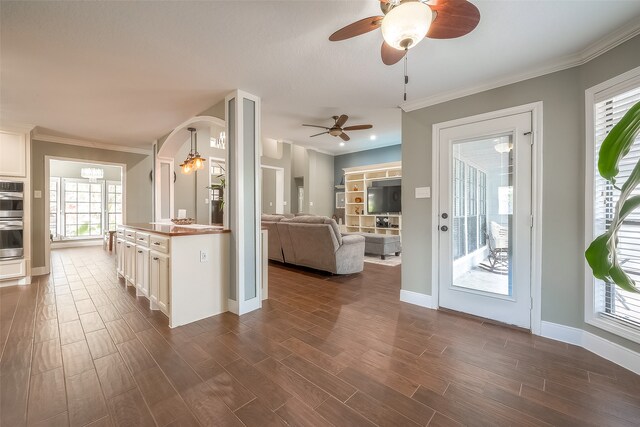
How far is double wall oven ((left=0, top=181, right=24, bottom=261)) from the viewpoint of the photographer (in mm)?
3924

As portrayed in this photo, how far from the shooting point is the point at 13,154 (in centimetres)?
404

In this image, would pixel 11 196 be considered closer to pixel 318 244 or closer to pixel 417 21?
pixel 318 244

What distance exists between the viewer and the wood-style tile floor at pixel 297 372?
5.02 feet

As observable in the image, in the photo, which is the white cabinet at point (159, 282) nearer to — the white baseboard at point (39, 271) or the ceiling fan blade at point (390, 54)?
the ceiling fan blade at point (390, 54)

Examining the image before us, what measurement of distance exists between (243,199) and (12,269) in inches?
154

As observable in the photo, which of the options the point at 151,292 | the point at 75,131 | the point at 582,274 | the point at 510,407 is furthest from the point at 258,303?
the point at 75,131

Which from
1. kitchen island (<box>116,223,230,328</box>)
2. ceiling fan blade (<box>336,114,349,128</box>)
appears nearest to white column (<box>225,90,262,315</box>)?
kitchen island (<box>116,223,230,328</box>)

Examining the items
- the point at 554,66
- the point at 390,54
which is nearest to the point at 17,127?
the point at 390,54

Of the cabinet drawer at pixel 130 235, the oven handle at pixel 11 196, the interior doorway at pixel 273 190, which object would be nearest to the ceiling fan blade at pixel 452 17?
the cabinet drawer at pixel 130 235

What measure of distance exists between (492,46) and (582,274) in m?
2.03

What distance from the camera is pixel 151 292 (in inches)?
120

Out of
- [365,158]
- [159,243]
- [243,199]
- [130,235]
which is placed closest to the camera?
[159,243]

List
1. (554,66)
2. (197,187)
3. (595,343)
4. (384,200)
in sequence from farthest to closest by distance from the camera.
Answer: (384,200), (197,187), (554,66), (595,343)

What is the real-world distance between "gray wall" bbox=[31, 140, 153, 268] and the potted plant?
689cm
